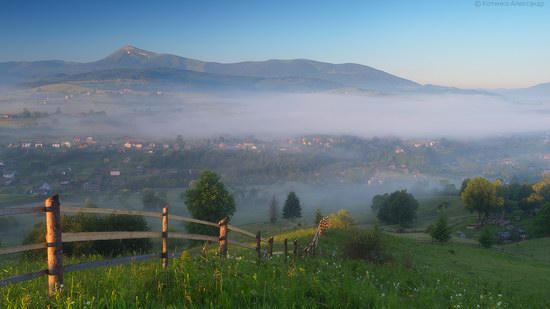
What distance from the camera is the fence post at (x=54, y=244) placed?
6938mm

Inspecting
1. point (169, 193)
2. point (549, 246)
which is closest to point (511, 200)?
point (549, 246)

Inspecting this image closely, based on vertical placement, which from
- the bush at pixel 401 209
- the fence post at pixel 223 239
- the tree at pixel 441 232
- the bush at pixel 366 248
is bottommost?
the bush at pixel 401 209

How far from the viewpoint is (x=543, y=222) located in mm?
71750

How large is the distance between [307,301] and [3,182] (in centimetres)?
20615

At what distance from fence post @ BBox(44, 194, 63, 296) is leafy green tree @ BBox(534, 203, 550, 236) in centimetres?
8239

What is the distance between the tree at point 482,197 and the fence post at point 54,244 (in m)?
92.6

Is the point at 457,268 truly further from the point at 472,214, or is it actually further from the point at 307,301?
the point at 472,214

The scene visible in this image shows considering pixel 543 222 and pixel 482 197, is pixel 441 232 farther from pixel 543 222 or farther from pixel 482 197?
pixel 482 197

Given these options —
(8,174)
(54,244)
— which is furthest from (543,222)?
(8,174)

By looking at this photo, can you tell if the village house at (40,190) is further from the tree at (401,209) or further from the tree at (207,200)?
the tree at (401,209)

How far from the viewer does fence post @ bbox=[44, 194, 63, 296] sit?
6938mm

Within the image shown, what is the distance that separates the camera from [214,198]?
5412cm

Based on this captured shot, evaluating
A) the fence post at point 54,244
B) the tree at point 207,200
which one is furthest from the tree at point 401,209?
the fence post at point 54,244

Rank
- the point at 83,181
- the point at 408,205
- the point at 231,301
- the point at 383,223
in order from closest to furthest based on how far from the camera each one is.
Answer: the point at 231,301 → the point at 408,205 → the point at 383,223 → the point at 83,181
